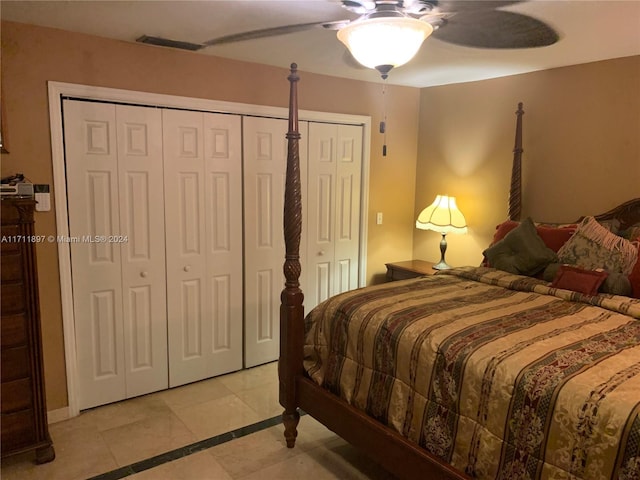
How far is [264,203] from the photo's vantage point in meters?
3.57

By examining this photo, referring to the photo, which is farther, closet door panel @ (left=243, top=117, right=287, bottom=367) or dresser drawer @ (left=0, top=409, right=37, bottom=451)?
closet door panel @ (left=243, top=117, right=287, bottom=367)

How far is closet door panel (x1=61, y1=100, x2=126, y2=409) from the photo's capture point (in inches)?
111

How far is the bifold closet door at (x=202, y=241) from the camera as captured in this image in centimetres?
320

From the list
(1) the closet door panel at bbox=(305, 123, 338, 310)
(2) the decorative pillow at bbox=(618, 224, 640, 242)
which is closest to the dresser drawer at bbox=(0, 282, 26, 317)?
(1) the closet door panel at bbox=(305, 123, 338, 310)

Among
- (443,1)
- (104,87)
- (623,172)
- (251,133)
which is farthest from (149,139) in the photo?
(623,172)

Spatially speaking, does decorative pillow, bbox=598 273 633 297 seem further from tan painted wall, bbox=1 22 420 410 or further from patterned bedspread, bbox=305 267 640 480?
tan painted wall, bbox=1 22 420 410

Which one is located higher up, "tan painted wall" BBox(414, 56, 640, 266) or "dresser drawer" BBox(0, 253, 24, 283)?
"tan painted wall" BBox(414, 56, 640, 266)

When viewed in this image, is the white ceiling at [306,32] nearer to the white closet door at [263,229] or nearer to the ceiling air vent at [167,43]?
the ceiling air vent at [167,43]

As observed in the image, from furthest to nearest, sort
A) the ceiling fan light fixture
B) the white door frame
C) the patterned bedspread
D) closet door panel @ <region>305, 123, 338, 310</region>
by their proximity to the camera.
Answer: closet door panel @ <region>305, 123, 338, 310</region> → the white door frame → the ceiling fan light fixture → the patterned bedspread

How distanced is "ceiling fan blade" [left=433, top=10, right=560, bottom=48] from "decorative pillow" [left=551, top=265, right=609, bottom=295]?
4.08 ft

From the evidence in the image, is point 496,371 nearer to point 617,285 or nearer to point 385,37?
point 617,285

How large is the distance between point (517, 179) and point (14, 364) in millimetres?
3279

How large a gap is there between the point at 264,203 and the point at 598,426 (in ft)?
8.48

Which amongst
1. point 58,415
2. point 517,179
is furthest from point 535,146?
point 58,415
